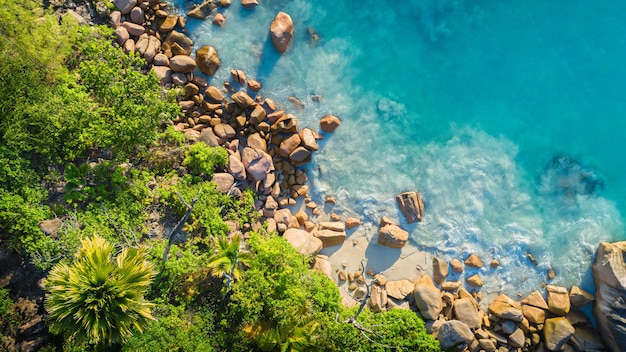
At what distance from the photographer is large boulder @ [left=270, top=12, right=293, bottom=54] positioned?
1653cm

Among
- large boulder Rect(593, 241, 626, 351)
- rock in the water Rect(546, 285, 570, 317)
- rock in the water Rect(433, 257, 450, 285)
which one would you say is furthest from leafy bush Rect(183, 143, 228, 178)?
large boulder Rect(593, 241, 626, 351)

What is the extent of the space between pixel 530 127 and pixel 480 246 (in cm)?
541

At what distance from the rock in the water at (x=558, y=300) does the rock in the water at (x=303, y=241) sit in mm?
9355

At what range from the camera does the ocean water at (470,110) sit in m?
16.7

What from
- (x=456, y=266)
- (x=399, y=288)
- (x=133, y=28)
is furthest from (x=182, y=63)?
(x=456, y=266)

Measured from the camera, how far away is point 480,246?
16594mm

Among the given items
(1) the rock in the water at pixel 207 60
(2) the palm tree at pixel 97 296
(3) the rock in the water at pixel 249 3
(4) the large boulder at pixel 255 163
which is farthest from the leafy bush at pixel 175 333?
(3) the rock in the water at pixel 249 3

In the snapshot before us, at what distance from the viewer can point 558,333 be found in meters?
15.5

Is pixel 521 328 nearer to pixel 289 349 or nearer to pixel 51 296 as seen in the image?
pixel 289 349

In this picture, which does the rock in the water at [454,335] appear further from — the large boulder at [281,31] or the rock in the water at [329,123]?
the large boulder at [281,31]

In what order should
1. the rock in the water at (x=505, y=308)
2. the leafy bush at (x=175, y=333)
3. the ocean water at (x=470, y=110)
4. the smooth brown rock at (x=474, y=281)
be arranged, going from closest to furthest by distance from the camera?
the leafy bush at (x=175, y=333) → the rock in the water at (x=505, y=308) → the smooth brown rock at (x=474, y=281) → the ocean water at (x=470, y=110)

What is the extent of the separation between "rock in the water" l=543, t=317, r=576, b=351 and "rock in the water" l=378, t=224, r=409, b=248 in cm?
638

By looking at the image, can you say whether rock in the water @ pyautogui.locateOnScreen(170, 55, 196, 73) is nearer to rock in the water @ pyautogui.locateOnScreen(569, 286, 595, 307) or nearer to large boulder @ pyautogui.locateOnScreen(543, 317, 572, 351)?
large boulder @ pyautogui.locateOnScreen(543, 317, 572, 351)

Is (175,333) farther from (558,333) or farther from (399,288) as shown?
(558,333)
